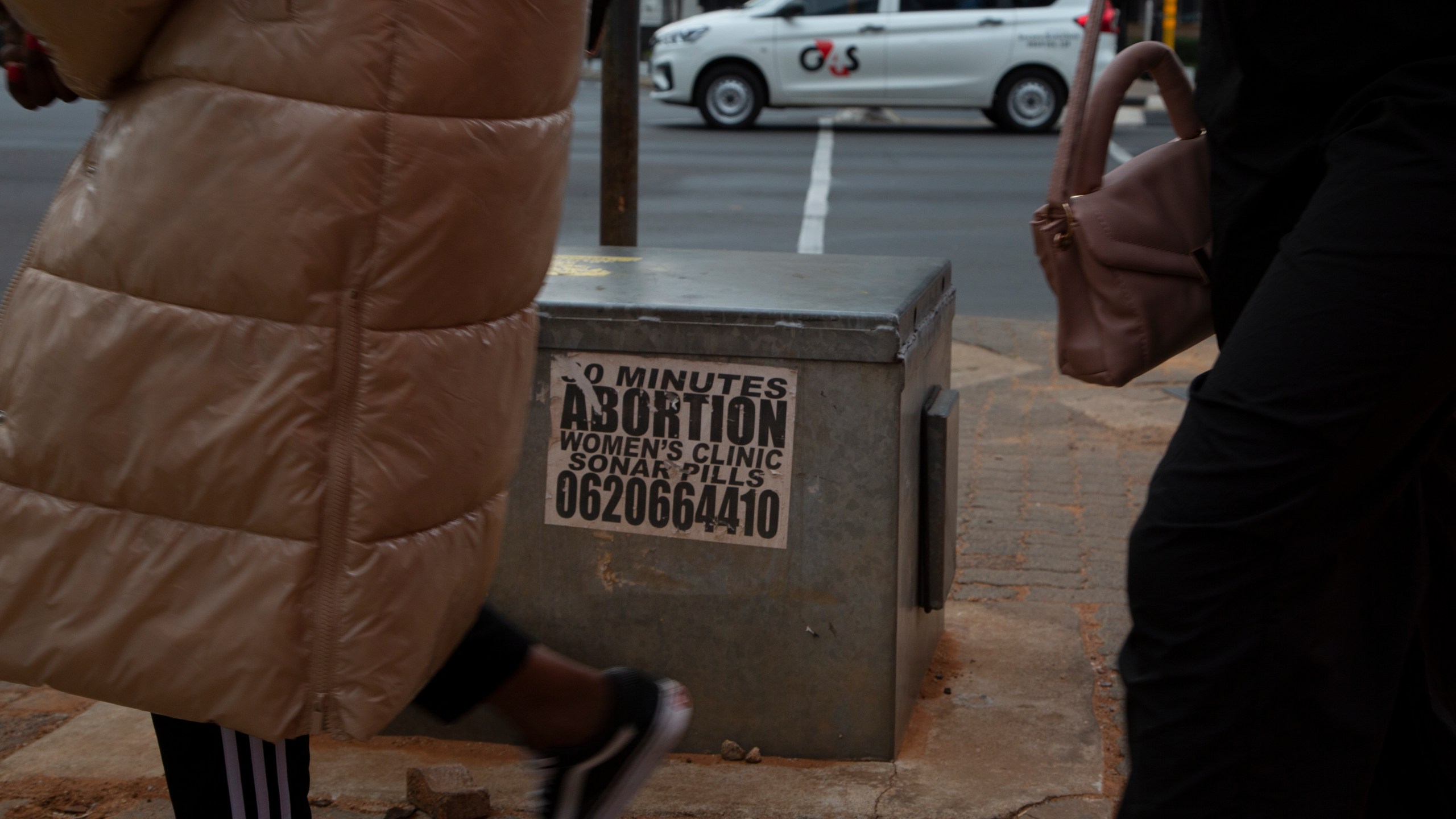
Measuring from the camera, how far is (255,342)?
165 cm

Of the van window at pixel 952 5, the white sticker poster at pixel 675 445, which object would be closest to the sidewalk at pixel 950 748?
the white sticker poster at pixel 675 445

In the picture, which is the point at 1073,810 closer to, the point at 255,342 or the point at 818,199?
the point at 255,342

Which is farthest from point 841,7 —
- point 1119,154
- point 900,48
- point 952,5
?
point 1119,154

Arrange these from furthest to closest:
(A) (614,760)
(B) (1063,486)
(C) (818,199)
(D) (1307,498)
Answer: (C) (818,199) < (B) (1063,486) < (A) (614,760) < (D) (1307,498)

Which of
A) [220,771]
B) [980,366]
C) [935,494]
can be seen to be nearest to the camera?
[220,771]

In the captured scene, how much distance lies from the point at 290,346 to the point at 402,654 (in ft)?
1.30

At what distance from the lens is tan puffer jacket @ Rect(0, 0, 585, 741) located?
162 cm

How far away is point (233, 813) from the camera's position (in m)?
1.86

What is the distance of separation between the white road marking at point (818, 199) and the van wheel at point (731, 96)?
92 centimetres

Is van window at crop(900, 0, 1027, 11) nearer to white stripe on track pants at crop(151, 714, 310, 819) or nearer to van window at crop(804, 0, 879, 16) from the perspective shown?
van window at crop(804, 0, 879, 16)

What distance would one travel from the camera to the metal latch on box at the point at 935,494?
9.35 feet

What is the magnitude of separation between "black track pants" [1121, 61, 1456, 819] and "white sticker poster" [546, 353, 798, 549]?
106 cm

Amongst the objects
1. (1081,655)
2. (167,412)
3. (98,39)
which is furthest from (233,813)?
(1081,655)

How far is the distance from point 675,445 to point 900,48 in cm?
1529
